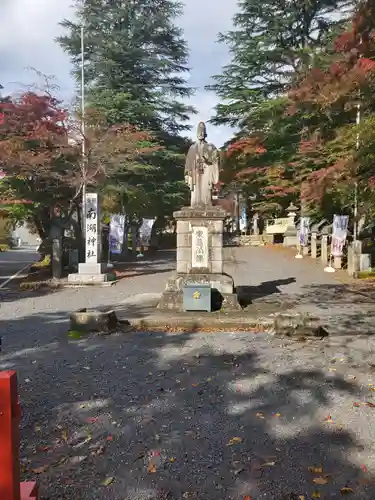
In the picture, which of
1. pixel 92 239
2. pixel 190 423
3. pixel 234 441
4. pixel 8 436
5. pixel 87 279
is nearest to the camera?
pixel 8 436

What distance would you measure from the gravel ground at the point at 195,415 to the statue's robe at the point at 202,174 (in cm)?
368

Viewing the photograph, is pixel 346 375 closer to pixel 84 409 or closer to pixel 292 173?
pixel 84 409

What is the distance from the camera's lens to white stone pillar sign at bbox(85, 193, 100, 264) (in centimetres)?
1512

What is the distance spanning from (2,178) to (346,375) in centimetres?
1450

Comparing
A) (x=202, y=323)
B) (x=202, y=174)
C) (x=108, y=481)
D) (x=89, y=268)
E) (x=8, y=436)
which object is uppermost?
(x=202, y=174)

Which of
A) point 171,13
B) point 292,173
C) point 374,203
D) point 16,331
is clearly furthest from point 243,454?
point 171,13

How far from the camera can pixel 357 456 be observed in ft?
11.0

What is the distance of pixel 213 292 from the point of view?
922 centimetres

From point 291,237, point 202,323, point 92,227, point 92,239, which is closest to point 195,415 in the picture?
point 202,323

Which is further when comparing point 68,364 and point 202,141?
point 202,141

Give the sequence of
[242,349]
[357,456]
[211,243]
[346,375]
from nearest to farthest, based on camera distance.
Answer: [357,456] < [346,375] < [242,349] < [211,243]

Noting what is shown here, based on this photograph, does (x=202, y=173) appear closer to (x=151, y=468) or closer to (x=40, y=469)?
(x=151, y=468)

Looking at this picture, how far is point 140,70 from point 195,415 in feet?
79.5

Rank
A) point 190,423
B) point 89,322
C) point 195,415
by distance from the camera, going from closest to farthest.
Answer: point 190,423, point 195,415, point 89,322
